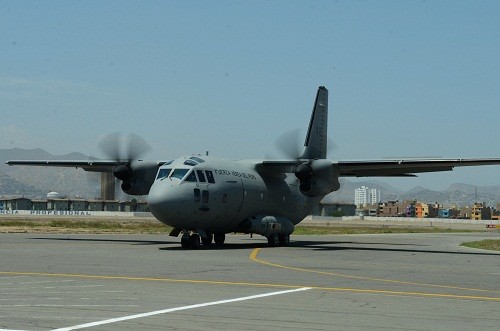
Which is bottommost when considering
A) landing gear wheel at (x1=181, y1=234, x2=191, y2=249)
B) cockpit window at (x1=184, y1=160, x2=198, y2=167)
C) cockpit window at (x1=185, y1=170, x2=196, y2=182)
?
landing gear wheel at (x1=181, y1=234, x2=191, y2=249)

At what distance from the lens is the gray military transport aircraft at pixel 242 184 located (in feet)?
109

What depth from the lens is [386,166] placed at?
3628cm

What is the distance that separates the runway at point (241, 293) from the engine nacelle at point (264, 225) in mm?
10033

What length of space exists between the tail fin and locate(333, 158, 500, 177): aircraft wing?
316 centimetres

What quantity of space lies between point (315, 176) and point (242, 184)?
12.1 feet

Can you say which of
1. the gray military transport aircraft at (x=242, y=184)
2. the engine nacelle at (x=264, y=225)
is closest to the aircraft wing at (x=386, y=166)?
the gray military transport aircraft at (x=242, y=184)

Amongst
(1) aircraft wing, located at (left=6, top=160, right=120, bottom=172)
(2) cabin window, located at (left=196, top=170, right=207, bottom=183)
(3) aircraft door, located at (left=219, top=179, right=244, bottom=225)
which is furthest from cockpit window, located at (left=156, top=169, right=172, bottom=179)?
(1) aircraft wing, located at (left=6, top=160, right=120, bottom=172)

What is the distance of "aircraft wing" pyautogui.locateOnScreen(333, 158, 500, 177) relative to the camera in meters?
34.7

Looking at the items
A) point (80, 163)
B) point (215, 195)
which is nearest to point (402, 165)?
point (215, 195)

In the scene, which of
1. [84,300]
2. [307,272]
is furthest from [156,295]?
[307,272]

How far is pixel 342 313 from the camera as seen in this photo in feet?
42.6

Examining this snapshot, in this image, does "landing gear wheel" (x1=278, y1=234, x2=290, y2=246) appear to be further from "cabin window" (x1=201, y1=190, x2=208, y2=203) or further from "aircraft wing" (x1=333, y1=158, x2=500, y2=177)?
"cabin window" (x1=201, y1=190, x2=208, y2=203)

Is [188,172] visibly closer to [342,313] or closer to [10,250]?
[10,250]

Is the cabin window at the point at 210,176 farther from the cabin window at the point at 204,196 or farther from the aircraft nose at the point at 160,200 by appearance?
the aircraft nose at the point at 160,200
